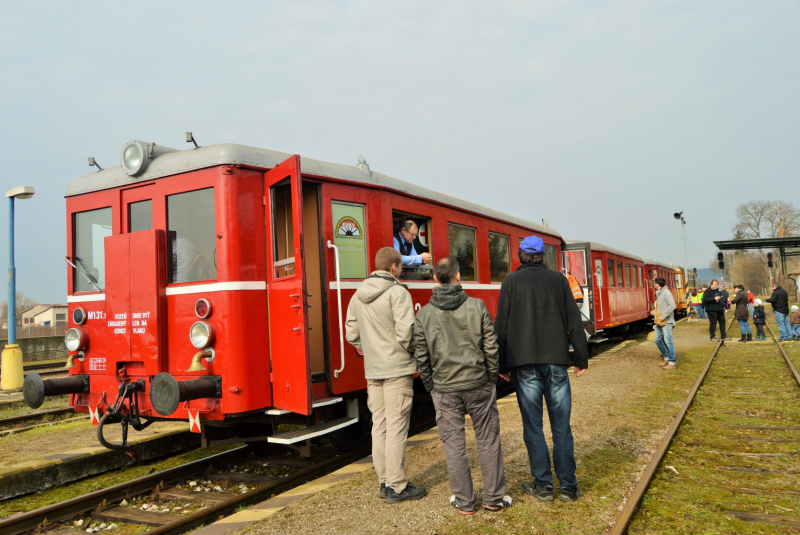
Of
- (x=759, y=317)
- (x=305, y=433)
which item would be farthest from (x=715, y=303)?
(x=305, y=433)

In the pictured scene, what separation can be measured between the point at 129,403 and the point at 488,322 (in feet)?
11.9

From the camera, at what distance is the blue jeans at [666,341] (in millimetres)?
11602

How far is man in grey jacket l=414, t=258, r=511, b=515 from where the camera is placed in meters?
4.11

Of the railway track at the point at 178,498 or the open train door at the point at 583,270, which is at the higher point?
the open train door at the point at 583,270

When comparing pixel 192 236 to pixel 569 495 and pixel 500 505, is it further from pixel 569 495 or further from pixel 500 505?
pixel 569 495

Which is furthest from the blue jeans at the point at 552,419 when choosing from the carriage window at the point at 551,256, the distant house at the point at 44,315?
the distant house at the point at 44,315

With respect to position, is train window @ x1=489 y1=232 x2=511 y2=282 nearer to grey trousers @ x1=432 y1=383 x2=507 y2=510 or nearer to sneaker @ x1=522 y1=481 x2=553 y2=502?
sneaker @ x1=522 y1=481 x2=553 y2=502

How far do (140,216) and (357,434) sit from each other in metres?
3.37

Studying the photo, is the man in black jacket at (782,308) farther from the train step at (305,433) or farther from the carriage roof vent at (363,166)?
the train step at (305,433)

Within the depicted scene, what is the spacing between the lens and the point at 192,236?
557 centimetres

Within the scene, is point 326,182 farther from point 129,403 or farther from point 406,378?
point 129,403

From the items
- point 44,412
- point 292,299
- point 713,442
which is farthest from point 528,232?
point 44,412

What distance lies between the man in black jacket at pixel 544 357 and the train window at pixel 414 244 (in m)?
2.66

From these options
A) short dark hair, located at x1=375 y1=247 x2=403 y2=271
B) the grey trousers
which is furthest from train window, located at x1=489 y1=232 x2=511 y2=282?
the grey trousers
